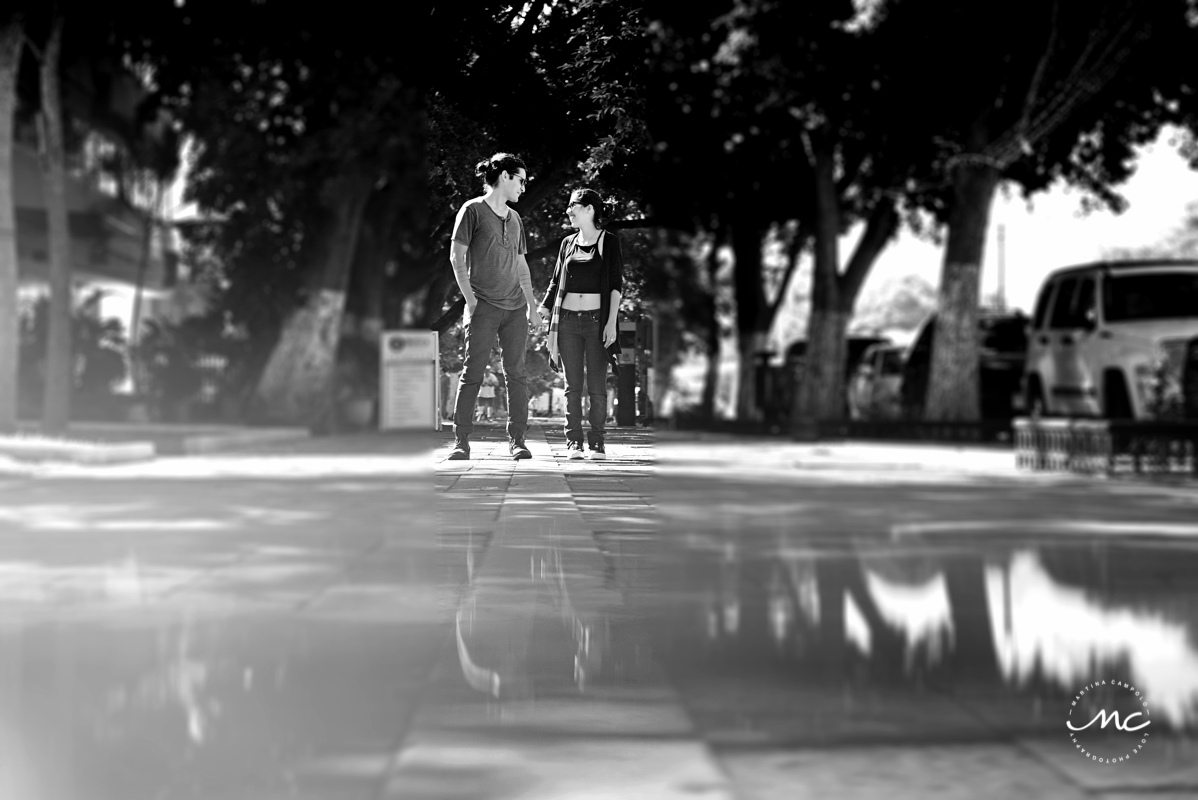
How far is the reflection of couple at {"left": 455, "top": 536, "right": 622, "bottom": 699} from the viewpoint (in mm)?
700

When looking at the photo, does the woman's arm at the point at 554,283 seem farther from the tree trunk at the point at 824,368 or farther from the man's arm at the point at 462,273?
the tree trunk at the point at 824,368

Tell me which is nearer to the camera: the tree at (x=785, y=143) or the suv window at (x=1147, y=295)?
the suv window at (x=1147, y=295)

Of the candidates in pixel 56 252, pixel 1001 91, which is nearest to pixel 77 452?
pixel 56 252

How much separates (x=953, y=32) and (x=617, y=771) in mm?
26241

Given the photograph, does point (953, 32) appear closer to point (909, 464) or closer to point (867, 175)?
point (909, 464)

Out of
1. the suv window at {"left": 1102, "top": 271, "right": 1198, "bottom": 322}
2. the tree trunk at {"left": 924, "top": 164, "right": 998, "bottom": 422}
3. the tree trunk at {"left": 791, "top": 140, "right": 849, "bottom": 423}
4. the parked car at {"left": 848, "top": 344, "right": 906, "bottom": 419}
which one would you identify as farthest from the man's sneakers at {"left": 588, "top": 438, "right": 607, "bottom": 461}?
the parked car at {"left": 848, "top": 344, "right": 906, "bottom": 419}

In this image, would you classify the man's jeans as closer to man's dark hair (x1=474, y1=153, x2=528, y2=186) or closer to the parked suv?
man's dark hair (x1=474, y1=153, x2=528, y2=186)

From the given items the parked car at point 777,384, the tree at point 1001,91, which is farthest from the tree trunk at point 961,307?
the parked car at point 777,384

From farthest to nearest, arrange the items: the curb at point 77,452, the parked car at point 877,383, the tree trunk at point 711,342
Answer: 1. the tree trunk at point 711,342
2. the parked car at point 877,383
3. the curb at point 77,452

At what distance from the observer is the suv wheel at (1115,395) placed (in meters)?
22.5

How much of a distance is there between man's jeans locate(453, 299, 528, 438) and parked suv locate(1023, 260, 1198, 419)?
843 inches

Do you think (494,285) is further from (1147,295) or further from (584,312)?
(1147,295)

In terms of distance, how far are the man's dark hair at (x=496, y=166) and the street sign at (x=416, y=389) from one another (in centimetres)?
8

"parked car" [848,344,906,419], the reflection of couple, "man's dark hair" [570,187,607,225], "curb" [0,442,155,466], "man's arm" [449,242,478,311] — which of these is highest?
"parked car" [848,344,906,419]
